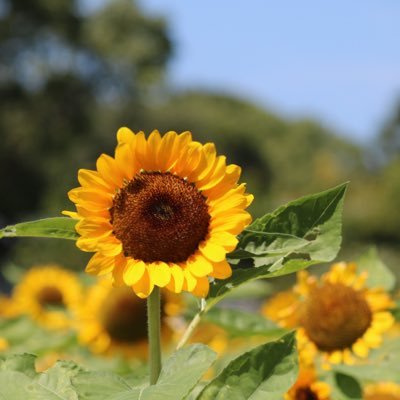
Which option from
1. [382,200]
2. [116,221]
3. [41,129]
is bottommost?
[41,129]

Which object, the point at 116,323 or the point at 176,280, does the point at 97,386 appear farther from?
the point at 116,323

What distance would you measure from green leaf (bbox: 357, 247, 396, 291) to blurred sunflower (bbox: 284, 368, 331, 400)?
258mm

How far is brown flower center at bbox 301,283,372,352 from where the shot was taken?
4.20 ft

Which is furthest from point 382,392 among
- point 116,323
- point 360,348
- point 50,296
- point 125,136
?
point 50,296

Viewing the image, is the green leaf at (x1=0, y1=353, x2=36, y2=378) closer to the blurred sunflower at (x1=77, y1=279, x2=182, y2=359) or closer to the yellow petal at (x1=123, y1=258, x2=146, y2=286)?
the yellow petal at (x1=123, y1=258, x2=146, y2=286)

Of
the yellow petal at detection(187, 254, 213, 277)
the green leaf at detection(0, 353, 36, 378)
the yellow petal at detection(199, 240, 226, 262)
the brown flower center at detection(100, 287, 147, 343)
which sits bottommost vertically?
the brown flower center at detection(100, 287, 147, 343)

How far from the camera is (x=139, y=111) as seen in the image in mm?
25422

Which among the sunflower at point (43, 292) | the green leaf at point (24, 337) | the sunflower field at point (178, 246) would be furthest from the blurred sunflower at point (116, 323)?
the sunflower field at point (178, 246)

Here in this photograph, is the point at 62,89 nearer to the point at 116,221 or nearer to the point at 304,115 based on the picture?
the point at 304,115

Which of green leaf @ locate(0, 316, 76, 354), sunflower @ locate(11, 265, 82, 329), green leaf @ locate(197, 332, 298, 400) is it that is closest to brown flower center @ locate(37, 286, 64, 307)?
sunflower @ locate(11, 265, 82, 329)

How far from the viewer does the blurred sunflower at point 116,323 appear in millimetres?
2264

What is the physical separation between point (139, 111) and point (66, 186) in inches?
573

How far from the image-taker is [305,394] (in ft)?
3.52

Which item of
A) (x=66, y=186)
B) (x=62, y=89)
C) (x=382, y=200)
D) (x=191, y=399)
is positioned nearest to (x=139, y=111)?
(x=62, y=89)
